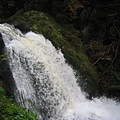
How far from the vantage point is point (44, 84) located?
5.85m

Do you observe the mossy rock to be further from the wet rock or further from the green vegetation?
the green vegetation

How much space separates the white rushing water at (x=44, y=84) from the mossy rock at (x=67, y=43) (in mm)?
380

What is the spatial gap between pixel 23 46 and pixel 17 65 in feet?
1.84

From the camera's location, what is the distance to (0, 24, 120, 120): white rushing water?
5520mm

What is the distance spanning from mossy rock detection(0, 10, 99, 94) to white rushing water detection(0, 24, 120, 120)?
1.25 ft

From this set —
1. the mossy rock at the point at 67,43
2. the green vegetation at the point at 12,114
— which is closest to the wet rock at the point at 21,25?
the mossy rock at the point at 67,43

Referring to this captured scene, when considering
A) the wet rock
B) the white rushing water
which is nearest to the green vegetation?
the white rushing water

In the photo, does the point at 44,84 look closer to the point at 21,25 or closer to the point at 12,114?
the point at 21,25

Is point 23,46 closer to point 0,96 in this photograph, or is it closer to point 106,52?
point 0,96

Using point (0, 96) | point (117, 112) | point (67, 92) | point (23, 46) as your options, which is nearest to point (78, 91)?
point (67, 92)

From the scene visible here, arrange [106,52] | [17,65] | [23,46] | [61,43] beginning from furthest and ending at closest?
[106,52]
[61,43]
[23,46]
[17,65]

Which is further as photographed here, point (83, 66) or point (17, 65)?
point (83, 66)

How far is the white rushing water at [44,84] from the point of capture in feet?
18.1

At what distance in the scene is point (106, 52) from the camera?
8.16 meters
